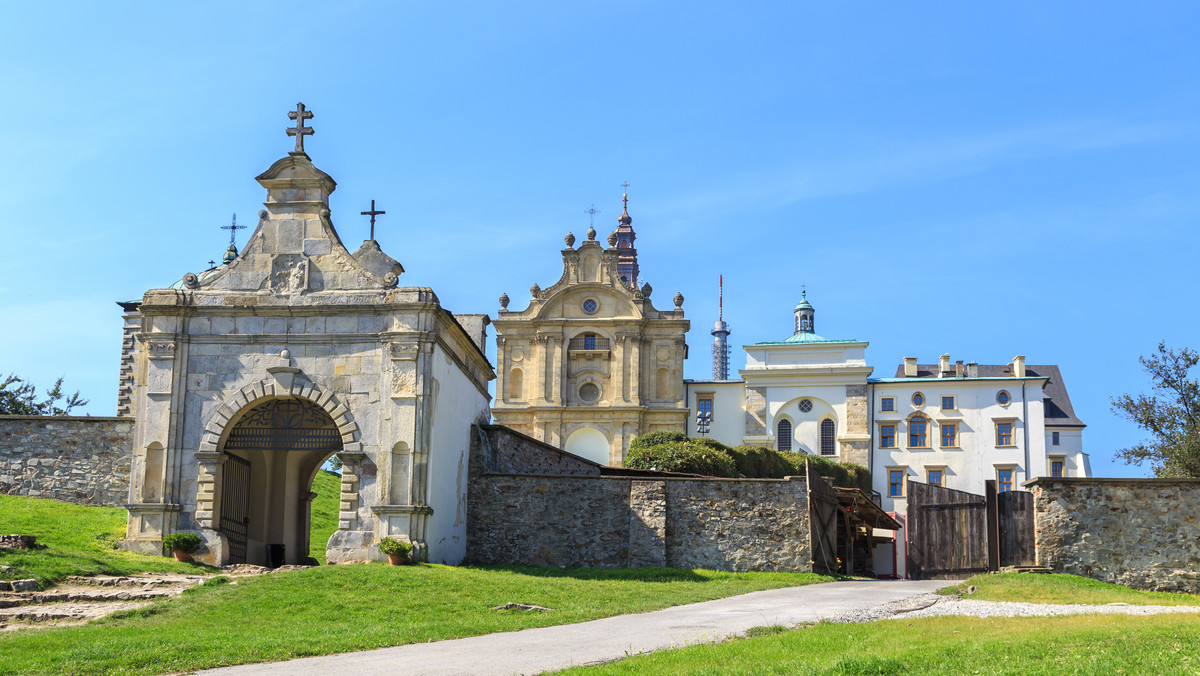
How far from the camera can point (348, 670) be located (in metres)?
12.5

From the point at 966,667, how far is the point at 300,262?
64.3ft

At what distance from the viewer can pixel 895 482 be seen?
68562mm

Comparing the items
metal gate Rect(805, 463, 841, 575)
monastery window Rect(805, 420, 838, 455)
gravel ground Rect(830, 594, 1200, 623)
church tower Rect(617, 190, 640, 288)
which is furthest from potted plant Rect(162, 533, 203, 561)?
church tower Rect(617, 190, 640, 288)

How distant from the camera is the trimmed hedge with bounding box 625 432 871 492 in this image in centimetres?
4719

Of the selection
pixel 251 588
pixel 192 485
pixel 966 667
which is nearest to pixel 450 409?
pixel 192 485

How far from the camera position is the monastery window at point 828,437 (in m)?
69.8

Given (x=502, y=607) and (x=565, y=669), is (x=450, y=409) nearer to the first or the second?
(x=502, y=607)

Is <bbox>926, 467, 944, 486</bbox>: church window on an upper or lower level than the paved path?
upper

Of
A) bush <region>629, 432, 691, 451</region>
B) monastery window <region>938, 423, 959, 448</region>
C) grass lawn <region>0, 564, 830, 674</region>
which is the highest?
monastery window <region>938, 423, 959, 448</region>

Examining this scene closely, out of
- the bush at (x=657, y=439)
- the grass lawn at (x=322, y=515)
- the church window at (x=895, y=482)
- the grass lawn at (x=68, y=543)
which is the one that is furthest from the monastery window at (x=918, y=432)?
the grass lawn at (x=68, y=543)

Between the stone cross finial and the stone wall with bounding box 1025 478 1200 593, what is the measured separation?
62.8 ft

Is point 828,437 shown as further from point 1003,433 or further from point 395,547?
point 395,547

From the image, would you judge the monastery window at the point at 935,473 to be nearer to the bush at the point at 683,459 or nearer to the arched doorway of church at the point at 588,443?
the arched doorway of church at the point at 588,443

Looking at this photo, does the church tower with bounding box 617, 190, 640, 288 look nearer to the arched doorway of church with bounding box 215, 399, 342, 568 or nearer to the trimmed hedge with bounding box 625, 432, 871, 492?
the trimmed hedge with bounding box 625, 432, 871, 492
